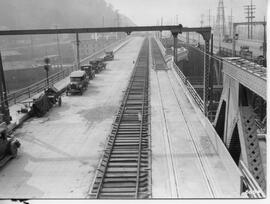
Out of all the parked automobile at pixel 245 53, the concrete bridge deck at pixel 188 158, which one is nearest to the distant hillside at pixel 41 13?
the parked automobile at pixel 245 53

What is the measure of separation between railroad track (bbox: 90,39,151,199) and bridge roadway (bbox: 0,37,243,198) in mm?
393

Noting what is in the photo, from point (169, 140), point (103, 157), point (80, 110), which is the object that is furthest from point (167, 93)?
point (103, 157)

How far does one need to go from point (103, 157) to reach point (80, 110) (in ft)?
34.1

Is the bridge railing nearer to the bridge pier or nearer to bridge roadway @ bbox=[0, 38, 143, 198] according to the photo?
bridge roadway @ bbox=[0, 38, 143, 198]

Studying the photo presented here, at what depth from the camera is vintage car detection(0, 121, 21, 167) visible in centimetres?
1559

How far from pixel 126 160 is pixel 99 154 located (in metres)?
1.61

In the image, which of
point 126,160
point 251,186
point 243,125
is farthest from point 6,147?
point 251,186

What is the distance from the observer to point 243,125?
519 inches

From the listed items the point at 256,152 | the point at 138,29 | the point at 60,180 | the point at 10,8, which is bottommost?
the point at 60,180

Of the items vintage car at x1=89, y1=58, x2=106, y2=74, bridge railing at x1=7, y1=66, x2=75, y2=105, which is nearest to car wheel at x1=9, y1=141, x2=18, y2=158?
bridge railing at x1=7, y1=66, x2=75, y2=105

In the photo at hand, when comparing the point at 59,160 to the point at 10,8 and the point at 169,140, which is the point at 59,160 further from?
the point at 10,8

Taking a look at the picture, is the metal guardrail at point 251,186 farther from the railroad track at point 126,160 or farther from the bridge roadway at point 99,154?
the railroad track at point 126,160

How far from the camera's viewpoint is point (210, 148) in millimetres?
17000

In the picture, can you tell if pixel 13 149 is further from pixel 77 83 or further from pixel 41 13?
pixel 41 13
